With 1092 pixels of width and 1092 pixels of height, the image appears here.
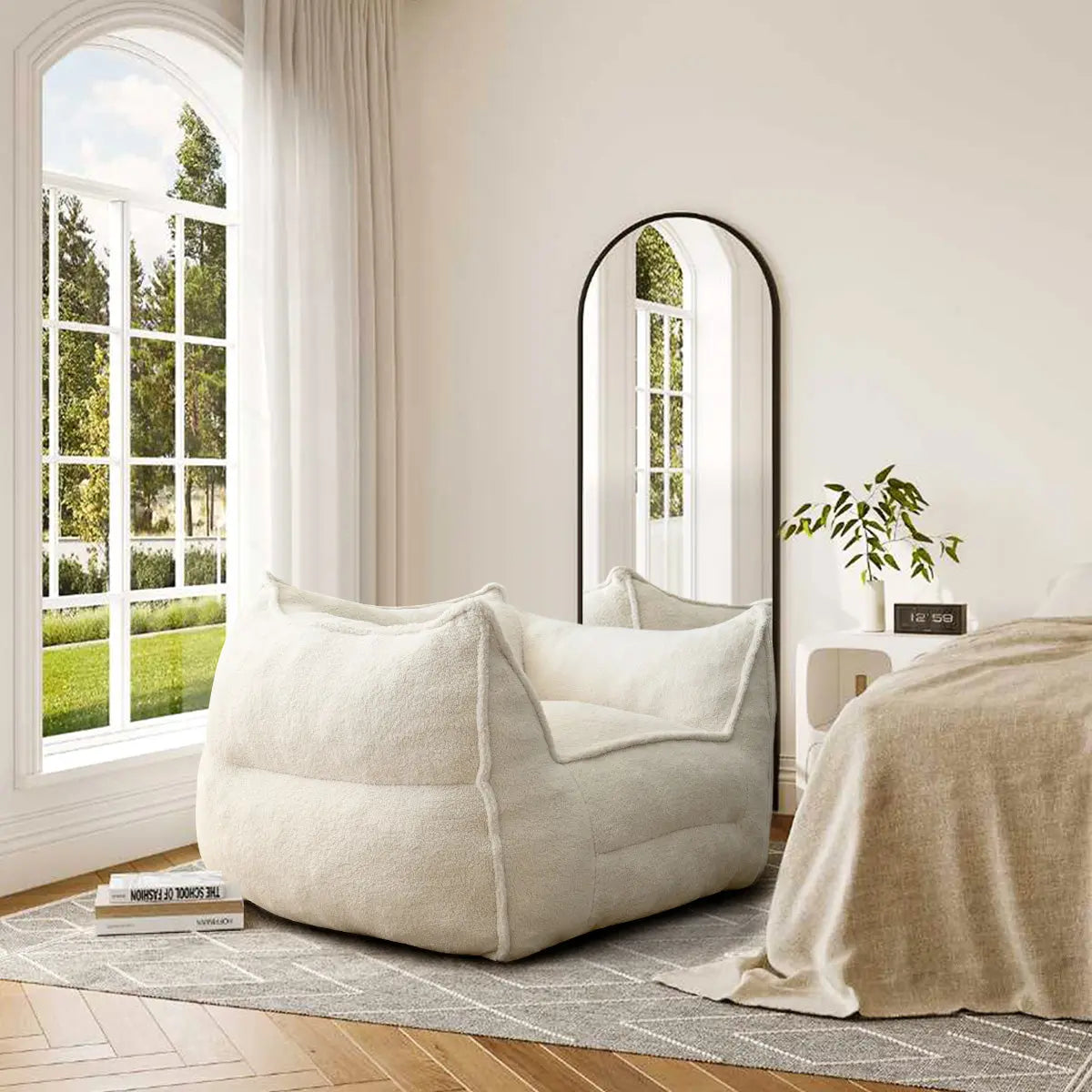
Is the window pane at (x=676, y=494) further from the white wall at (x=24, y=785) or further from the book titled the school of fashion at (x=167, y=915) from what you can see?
the book titled the school of fashion at (x=167, y=915)

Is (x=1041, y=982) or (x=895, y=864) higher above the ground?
(x=895, y=864)

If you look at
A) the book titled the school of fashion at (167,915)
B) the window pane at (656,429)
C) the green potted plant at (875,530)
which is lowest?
the book titled the school of fashion at (167,915)

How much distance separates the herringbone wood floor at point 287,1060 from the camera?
226cm

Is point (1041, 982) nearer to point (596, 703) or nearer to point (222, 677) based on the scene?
point (596, 703)

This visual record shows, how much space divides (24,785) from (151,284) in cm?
292

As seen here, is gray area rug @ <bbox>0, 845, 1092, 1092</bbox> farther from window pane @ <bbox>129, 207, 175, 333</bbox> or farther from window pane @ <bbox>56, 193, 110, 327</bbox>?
window pane @ <bbox>56, 193, 110, 327</bbox>

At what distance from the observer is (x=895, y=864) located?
259 centimetres

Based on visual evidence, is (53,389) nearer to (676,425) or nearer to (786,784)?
(676,425)

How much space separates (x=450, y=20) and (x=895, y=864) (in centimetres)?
349

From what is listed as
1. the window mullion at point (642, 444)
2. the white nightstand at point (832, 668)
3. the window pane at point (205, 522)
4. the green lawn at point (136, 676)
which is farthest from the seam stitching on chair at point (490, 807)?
the green lawn at point (136, 676)

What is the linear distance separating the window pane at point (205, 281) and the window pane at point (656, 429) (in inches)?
68.6

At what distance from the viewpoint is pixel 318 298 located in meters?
4.56

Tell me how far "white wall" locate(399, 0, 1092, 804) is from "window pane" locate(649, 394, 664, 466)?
Answer: 0.34 meters

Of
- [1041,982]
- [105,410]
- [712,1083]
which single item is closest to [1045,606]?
[1041,982]
